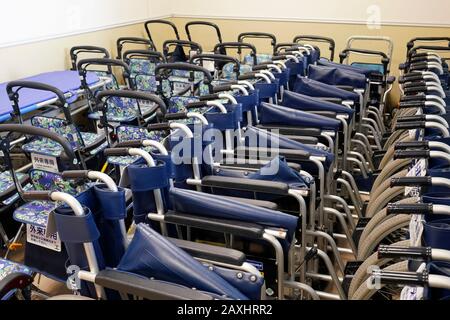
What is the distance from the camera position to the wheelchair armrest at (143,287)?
1.08 meters

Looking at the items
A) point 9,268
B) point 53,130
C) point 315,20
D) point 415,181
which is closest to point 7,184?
point 53,130

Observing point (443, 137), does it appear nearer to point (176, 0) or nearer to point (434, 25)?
point (434, 25)

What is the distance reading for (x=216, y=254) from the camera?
1329 millimetres

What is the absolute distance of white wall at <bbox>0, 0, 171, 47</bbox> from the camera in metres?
3.71

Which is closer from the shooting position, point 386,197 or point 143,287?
point 143,287

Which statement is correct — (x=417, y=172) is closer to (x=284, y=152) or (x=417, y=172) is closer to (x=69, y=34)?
(x=284, y=152)

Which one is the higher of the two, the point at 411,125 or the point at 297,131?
the point at 411,125

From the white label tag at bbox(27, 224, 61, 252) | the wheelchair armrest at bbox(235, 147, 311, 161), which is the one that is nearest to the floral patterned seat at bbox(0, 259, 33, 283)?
the white label tag at bbox(27, 224, 61, 252)

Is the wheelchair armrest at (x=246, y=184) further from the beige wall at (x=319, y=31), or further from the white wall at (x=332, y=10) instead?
the white wall at (x=332, y=10)

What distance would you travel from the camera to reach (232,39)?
6066mm

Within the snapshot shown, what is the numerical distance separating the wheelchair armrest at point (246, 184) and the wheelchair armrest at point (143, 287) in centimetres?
63

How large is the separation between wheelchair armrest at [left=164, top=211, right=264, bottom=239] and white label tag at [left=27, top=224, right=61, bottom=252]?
15.7 inches

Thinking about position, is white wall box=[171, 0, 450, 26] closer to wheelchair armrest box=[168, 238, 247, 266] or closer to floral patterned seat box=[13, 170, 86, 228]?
floral patterned seat box=[13, 170, 86, 228]

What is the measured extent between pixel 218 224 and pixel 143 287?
394 millimetres
